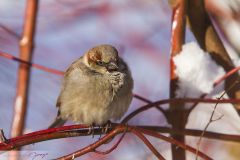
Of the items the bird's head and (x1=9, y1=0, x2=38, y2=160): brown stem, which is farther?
the bird's head

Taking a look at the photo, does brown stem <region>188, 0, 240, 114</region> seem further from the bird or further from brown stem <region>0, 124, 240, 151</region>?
brown stem <region>0, 124, 240, 151</region>

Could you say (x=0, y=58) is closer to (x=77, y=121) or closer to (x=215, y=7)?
(x=77, y=121)

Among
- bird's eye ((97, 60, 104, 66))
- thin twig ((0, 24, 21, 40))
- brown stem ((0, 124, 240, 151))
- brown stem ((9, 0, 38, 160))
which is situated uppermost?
thin twig ((0, 24, 21, 40))

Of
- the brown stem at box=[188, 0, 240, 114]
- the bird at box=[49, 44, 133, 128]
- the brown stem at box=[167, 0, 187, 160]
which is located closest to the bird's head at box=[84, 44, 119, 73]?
the bird at box=[49, 44, 133, 128]

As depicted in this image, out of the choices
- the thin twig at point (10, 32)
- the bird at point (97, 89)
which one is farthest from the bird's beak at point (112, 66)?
the thin twig at point (10, 32)

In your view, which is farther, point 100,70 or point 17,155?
point 100,70

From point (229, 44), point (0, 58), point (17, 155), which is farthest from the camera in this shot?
point (229, 44)

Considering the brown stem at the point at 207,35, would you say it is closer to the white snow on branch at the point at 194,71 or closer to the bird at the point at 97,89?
the white snow on branch at the point at 194,71

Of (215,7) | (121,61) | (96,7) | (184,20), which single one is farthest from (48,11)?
(215,7)
